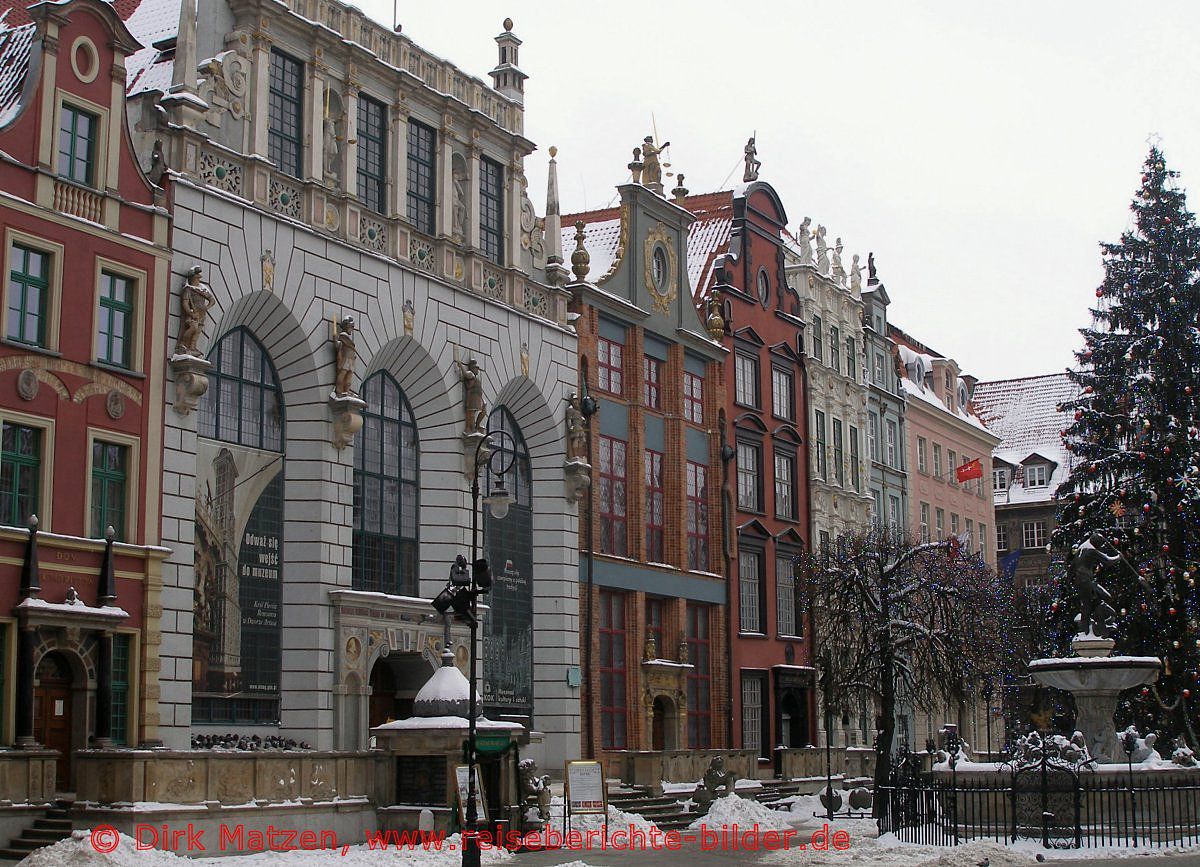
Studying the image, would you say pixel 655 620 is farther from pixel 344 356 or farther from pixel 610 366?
pixel 344 356

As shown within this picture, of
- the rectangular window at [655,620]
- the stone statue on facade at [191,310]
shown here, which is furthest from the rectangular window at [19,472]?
the rectangular window at [655,620]

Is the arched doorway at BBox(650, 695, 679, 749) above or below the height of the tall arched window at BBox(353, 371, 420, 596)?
below

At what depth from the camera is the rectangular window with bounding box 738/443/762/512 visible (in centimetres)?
5212

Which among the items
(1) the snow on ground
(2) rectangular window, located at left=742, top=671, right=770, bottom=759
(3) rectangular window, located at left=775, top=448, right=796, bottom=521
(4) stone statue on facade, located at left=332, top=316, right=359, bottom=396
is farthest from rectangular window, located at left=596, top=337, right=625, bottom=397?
(1) the snow on ground

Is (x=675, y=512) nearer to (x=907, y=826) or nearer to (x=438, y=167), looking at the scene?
(x=438, y=167)

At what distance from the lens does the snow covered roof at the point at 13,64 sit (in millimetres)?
28011

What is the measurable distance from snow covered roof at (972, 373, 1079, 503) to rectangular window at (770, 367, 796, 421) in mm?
31553

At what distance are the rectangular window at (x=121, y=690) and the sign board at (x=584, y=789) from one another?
7.95 meters

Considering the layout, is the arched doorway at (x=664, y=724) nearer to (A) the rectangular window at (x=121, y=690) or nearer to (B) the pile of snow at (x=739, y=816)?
(B) the pile of snow at (x=739, y=816)

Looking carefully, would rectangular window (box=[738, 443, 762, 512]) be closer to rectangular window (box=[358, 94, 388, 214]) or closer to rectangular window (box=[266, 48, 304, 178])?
rectangular window (box=[358, 94, 388, 214])

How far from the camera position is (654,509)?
46938mm

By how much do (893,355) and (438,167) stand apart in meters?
33.3

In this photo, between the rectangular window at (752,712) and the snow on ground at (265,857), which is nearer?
the snow on ground at (265,857)

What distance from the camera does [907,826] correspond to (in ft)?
94.9
